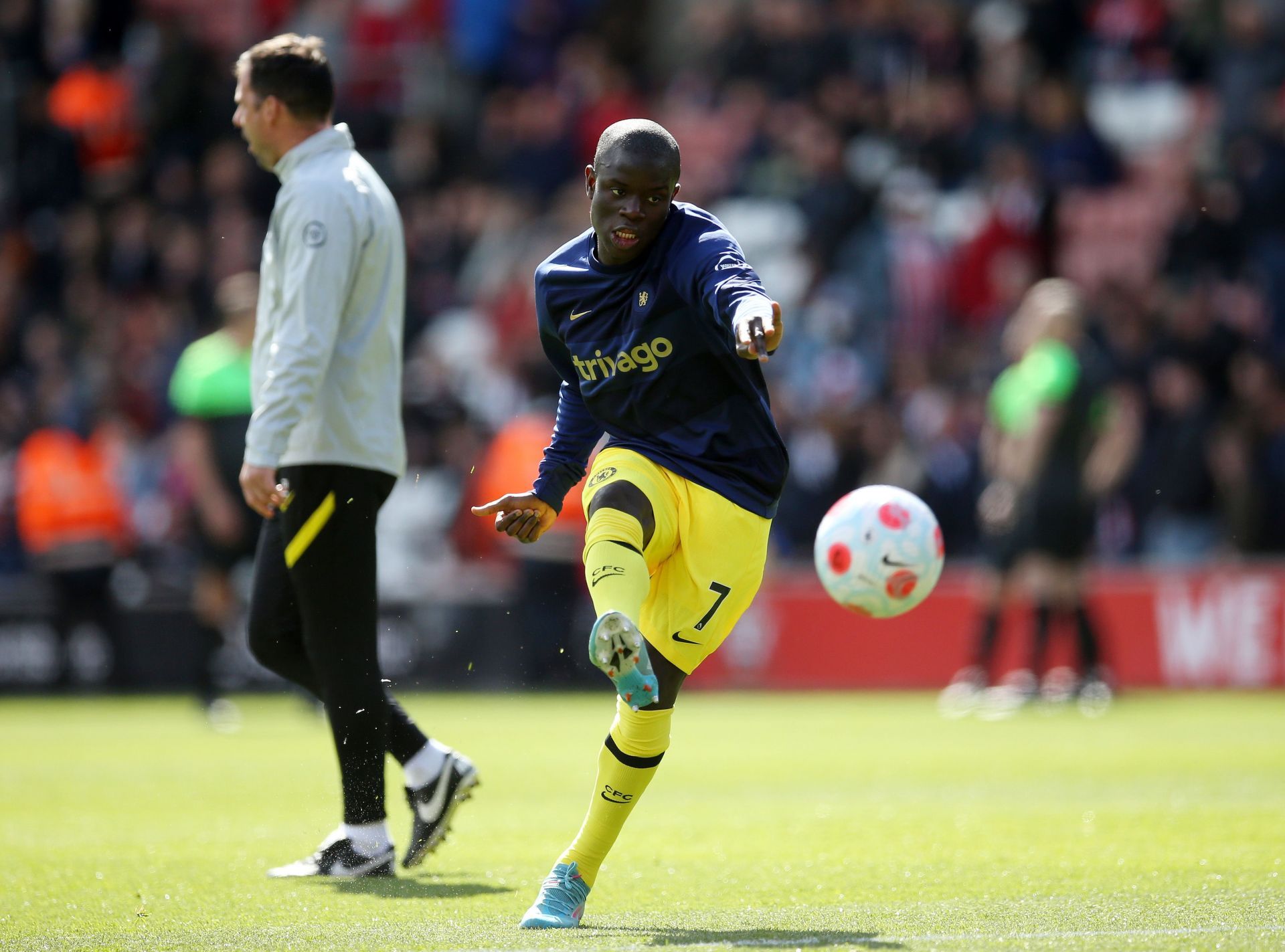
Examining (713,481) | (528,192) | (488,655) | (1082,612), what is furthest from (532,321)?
(713,481)

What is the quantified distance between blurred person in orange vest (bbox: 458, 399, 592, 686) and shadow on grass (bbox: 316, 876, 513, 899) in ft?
26.3

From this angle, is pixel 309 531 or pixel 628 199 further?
pixel 309 531

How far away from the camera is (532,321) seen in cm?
1766

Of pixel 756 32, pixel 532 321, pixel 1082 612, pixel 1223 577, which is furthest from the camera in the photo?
pixel 756 32

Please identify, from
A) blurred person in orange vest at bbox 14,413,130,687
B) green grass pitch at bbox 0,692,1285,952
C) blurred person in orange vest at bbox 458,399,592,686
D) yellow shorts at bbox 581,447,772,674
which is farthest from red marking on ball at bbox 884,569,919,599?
blurred person in orange vest at bbox 14,413,130,687

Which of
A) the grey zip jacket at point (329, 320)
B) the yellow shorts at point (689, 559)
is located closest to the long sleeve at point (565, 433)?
the yellow shorts at point (689, 559)

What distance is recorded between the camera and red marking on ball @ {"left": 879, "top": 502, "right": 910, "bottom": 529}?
6285 mm

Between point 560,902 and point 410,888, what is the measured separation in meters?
0.98

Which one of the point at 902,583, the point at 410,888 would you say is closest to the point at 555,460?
the point at 902,583

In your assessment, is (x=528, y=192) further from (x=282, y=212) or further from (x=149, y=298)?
(x=282, y=212)

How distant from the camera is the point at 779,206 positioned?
18.0 m

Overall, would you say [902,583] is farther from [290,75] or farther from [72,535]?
[72,535]

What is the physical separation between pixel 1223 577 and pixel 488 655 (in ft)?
19.7

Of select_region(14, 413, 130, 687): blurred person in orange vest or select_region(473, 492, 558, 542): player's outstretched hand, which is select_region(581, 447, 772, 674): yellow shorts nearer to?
select_region(473, 492, 558, 542): player's outstretched hand
